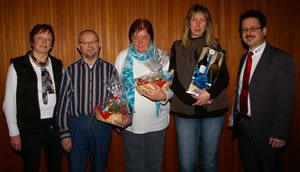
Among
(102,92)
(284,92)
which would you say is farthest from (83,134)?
(284,92)

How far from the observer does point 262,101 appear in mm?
2000

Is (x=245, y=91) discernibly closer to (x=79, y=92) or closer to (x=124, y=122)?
(x=124, y=122)

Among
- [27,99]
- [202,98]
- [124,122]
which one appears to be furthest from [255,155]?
[27,99]

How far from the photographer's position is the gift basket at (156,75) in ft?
6.48

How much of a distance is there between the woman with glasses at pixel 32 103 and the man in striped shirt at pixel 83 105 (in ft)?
0.42

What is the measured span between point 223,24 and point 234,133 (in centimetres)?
126

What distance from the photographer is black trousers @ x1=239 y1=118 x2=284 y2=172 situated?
2023 mm

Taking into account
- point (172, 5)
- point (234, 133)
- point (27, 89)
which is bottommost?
point (234, 133)

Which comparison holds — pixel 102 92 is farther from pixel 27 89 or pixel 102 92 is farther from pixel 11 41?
pixel 11 41

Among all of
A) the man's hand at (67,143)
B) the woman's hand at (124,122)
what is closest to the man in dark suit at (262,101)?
the woman's hand at (124,122)

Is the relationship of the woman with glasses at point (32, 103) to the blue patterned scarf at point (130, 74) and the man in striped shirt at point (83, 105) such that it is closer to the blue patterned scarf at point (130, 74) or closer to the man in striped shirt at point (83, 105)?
the man in striped shirt at point (83, 105)

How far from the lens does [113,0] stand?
270 centimetres

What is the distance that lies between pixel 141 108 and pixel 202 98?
526mm

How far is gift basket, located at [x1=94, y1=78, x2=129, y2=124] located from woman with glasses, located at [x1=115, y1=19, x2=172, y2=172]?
0.06 meters
